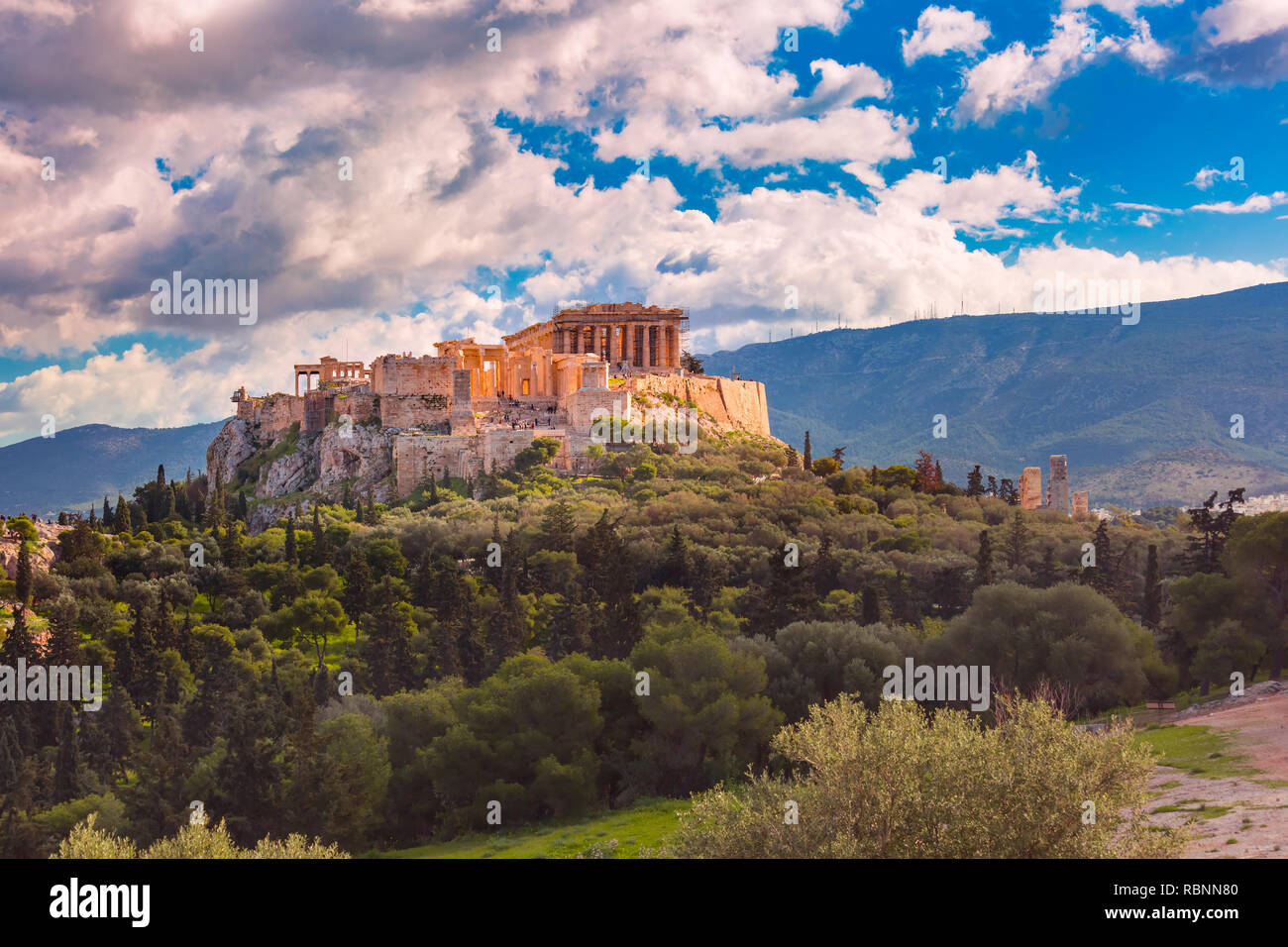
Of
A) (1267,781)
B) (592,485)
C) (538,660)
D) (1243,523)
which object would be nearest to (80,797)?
(538,660)

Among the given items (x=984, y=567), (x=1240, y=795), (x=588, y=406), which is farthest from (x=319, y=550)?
(x=1240, y=795)

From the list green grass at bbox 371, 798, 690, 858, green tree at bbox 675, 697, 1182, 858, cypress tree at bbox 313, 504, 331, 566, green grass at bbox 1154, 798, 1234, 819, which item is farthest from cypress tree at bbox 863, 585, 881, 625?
cypress tree at bbox 313, 504, 331, 566

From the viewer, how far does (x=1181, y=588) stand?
50844 millimetres

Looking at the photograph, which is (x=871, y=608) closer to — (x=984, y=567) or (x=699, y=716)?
(x=984, y=567)

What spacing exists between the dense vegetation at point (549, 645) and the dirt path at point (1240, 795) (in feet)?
9.96

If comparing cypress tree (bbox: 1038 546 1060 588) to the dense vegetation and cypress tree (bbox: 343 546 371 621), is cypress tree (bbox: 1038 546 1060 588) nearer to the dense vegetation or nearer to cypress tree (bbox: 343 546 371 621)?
the dense vegetation

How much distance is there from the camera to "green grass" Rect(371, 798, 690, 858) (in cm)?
3269

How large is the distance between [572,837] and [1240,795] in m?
18.2

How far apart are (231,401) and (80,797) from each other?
222ft

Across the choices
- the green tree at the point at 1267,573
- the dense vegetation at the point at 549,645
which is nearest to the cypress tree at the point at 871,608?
the dense vegetation at the point at 549,645

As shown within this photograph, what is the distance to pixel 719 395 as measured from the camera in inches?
4028

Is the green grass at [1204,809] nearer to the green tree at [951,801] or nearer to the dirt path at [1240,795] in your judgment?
the dirt path at [1240,795]

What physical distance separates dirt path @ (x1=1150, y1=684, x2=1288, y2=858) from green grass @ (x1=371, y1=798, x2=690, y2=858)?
13.0m

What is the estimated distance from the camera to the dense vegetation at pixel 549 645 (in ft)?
123
